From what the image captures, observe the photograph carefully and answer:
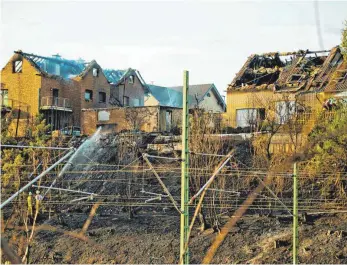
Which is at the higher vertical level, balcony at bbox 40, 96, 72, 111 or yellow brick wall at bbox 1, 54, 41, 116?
yellow brick wall at bbox 1, 54, 41, 116

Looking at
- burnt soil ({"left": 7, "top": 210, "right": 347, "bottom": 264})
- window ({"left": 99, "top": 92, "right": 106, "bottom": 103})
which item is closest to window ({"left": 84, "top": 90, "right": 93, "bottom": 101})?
window ({"left": 99, "top": 92, "right": 106, "bottom": 103})

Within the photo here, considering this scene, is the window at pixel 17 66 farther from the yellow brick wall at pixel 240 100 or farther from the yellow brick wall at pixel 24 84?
the yellow brick wall at pixel 240 100

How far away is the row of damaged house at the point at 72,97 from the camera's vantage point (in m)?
29.4

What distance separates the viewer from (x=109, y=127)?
101 ft

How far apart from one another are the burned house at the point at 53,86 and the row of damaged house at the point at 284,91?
1132 centimetres

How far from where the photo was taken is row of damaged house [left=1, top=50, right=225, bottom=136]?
2941cm

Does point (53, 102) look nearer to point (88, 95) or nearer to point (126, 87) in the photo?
point (88, 95)

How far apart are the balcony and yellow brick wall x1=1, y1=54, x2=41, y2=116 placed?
52 cm

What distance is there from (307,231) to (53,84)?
23331mm

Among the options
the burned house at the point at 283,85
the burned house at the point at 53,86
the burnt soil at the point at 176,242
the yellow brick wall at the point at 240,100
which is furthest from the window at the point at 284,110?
the burned house at the point at 53,86

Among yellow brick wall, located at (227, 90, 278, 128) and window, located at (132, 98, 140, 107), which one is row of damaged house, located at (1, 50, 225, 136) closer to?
window, located at (132, 98, 140, 107)

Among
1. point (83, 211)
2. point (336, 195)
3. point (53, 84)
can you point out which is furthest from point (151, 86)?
point (336, 195)

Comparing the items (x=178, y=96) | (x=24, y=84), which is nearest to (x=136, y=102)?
(x=178, y=96)

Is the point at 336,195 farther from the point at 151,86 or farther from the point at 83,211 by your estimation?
the point at 151,86
